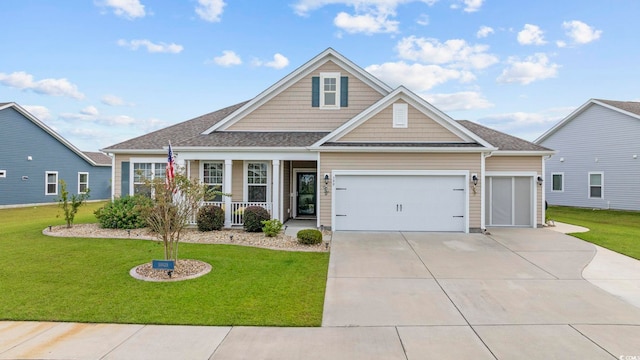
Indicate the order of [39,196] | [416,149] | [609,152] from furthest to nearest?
1. [39,196]
2. [609,152]
3. [416,149]

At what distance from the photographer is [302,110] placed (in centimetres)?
1506

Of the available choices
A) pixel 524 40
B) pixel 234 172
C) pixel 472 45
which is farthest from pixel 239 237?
pixel 524 40

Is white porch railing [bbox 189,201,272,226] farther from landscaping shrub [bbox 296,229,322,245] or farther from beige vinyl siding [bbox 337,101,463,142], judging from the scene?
beige vinyl siding [bbox 337,101,463,142]

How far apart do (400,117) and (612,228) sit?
10.3m

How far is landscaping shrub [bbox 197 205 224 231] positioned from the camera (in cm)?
1238

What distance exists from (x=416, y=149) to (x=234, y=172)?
24.3 feet

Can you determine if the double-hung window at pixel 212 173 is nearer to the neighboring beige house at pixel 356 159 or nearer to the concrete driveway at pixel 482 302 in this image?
the neighboring beige house at pixel 356 159

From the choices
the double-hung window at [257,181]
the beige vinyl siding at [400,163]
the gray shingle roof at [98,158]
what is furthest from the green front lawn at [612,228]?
the gray shingle roof at [98,158]

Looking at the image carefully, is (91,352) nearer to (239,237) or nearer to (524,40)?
(239,237)

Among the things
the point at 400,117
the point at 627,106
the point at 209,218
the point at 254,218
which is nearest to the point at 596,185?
the point at 627,106

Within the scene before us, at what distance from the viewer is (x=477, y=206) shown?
12516mm

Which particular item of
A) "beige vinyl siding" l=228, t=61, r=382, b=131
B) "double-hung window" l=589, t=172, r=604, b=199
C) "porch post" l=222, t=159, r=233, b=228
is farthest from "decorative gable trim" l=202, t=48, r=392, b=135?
"double-hung window" l=589, t=172, r=604, b=199

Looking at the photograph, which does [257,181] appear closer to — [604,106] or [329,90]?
[329,90]

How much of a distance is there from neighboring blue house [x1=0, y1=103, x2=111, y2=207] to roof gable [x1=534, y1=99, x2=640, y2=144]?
1424 inches
